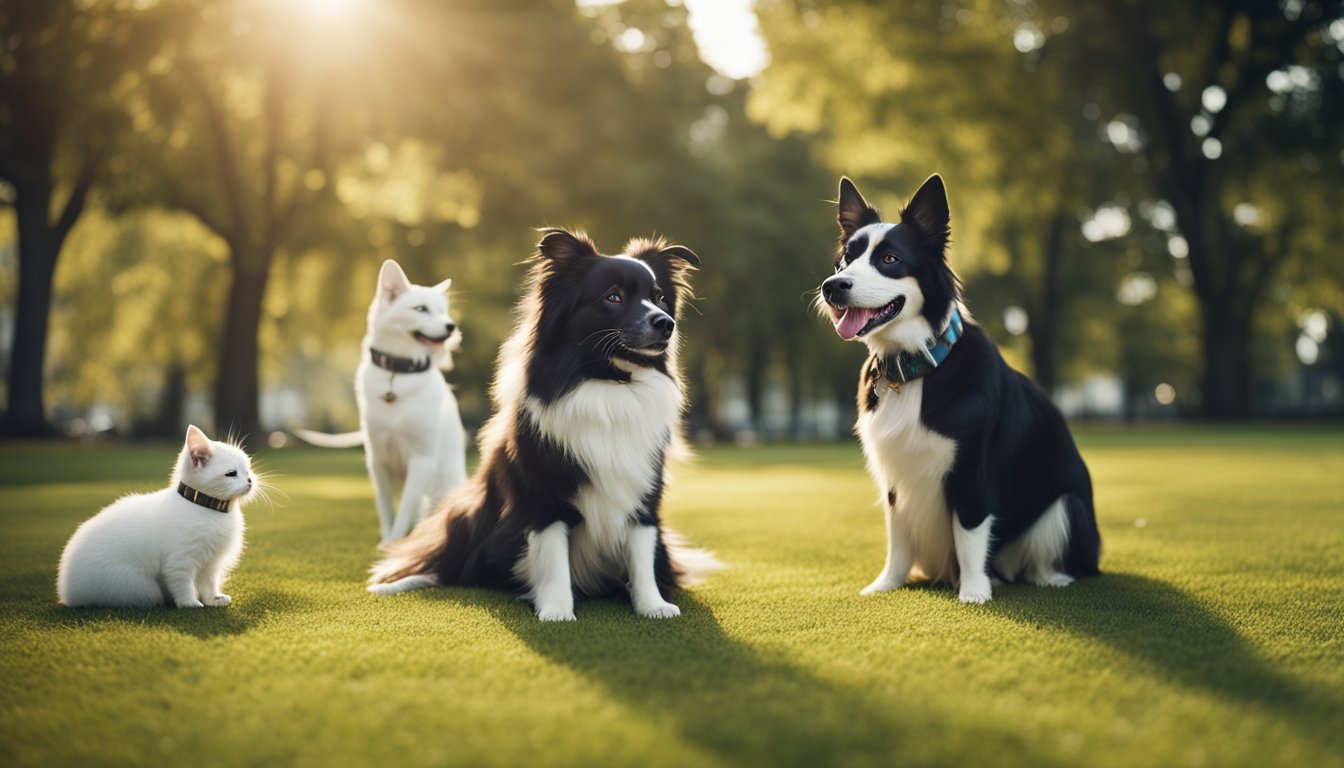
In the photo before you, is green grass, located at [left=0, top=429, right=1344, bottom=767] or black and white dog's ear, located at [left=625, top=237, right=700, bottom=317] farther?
black and white dog's ear, located at [left=625, top=237, right=700, bottom=317]

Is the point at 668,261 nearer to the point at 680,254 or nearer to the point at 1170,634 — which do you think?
the point at 680,254

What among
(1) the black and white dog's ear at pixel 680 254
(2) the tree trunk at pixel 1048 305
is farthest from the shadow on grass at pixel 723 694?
(2) the tree trunk at pixel 1048 305

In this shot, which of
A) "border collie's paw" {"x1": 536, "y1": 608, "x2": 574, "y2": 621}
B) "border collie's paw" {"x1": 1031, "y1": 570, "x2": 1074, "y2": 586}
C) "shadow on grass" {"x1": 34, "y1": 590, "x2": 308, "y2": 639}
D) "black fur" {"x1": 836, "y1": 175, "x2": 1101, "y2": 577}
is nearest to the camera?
"shadow on grass" {"x1": 34, "y1": 590, "x2": 308, "y2": 639}

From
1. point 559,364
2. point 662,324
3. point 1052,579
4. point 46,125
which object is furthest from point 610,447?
point 46,125

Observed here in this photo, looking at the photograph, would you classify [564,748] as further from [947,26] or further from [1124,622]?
[947,26]

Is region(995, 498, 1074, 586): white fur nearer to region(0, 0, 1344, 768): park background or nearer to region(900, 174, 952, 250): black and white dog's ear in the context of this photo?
region(0, 0, 1344, 768): park background

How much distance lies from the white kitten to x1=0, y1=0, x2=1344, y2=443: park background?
15.7 m

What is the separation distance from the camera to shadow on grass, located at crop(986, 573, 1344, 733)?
271cm

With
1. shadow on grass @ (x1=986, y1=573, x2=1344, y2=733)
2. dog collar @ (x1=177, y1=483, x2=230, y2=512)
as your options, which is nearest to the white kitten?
dog collar @ (x1=177, y1=483, x2=230, y2=512)

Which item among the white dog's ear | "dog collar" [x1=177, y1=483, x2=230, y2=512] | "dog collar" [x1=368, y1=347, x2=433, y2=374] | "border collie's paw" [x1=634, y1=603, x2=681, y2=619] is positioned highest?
the white dog's ear

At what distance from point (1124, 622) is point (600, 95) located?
779 inches

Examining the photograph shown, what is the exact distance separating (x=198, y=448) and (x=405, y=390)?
6.63 feet

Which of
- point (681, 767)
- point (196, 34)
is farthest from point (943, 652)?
point (196, 34)

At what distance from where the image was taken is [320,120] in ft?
62.5
